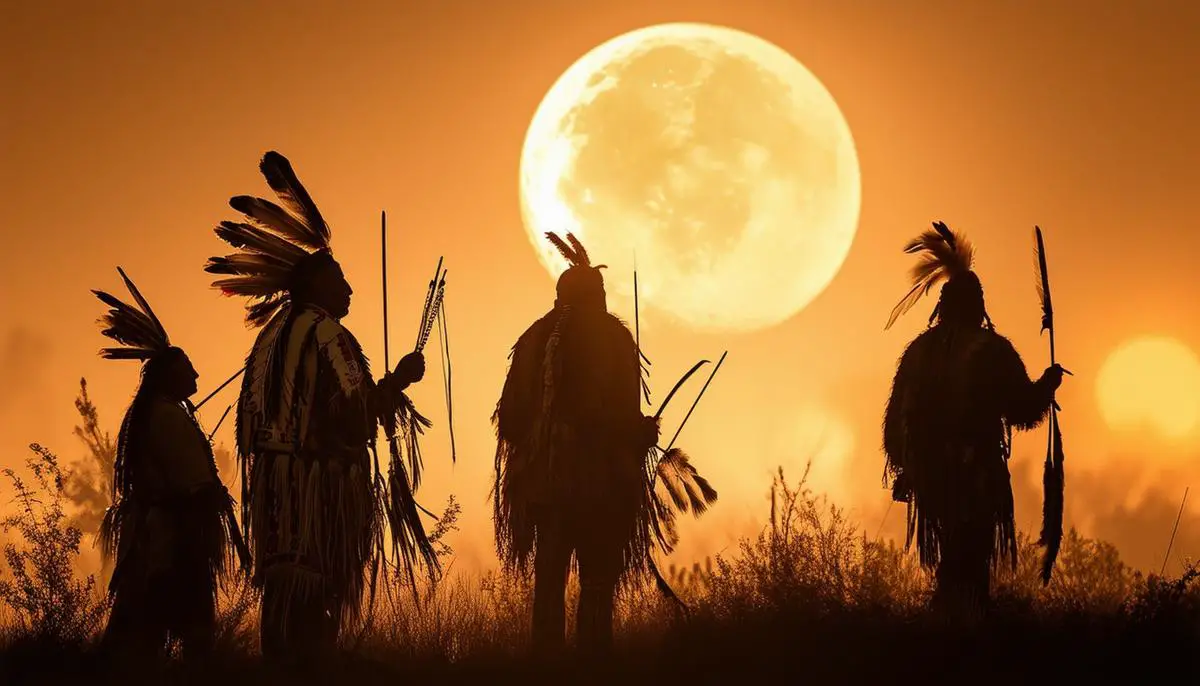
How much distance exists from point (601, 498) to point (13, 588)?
4.41m

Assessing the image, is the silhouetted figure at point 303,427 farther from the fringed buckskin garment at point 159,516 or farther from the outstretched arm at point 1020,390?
the outstretched arm at point 1020,390

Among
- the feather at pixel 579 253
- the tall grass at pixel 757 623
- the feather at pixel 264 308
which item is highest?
the feather at pixel 579 253

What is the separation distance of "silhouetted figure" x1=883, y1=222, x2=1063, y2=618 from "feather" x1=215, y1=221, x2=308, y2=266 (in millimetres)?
5224

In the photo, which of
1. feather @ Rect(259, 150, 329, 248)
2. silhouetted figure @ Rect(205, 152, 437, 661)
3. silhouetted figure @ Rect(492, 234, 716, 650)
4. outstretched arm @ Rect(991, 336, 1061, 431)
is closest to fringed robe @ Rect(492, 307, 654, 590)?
silhouetted figure @ Rect(492, 234, 716, 650)

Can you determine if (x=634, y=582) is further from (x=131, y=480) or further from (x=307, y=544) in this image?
(x=131, y=480)

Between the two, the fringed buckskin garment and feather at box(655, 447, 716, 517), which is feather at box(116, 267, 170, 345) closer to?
the fringed buckskin garment

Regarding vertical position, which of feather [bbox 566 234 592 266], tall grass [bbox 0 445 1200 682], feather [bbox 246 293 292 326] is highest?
feather [bbox 566 234 592 266]

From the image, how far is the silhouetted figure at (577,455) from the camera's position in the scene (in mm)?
10547

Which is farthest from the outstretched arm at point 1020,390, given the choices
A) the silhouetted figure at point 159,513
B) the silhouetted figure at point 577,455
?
the silhouetted figure at point 159,513

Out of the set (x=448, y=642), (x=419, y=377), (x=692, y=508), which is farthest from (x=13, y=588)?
(x=692, y=508)

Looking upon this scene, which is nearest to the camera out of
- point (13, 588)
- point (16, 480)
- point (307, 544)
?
point (307, 544)

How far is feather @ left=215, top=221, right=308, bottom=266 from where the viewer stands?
29.8 feet

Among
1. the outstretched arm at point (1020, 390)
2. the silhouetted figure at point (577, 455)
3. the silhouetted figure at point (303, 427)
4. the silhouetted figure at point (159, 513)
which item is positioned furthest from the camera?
the outstretched arm at point (1020, 390)

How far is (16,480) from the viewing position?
12.0 meters
